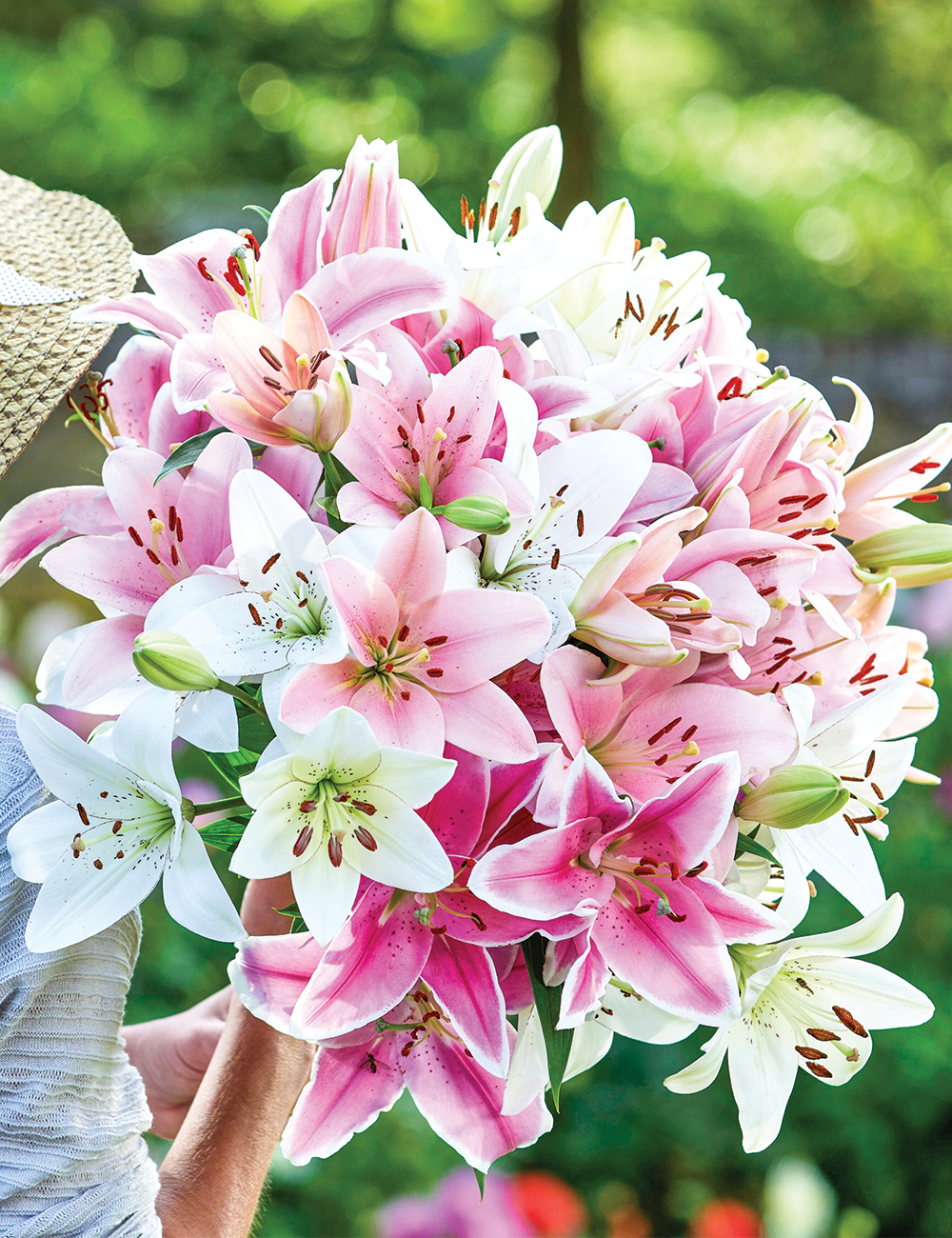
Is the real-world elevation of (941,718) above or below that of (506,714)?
below

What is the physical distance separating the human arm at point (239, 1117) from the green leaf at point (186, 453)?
299mm

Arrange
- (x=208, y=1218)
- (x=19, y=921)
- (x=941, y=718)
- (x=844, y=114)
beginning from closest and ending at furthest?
(x=19, y=921)
(x=208, y=1218)
(x=941, y=718)
(x=844, y=114)

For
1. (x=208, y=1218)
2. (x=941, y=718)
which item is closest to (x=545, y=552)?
(x=208, y=1218)

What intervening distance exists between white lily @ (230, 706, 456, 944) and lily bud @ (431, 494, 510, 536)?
0.30 feet

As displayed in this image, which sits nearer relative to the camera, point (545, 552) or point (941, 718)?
point (545, 552)

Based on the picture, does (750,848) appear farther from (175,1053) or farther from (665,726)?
(175,1053)

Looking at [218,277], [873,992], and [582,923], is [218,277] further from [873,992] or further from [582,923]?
[873,992]

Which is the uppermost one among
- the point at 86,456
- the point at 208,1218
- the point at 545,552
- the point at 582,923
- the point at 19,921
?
the point at 545,552

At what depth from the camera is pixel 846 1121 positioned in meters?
1.64

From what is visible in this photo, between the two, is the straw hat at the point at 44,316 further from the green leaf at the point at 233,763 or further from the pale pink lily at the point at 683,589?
the pale pink lily at the point at 683,589

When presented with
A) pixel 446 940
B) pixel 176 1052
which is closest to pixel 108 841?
pixel 446 940

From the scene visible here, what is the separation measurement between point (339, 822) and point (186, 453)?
0.18 m

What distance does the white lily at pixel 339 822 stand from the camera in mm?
457

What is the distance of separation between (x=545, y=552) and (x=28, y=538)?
0.28 metres
